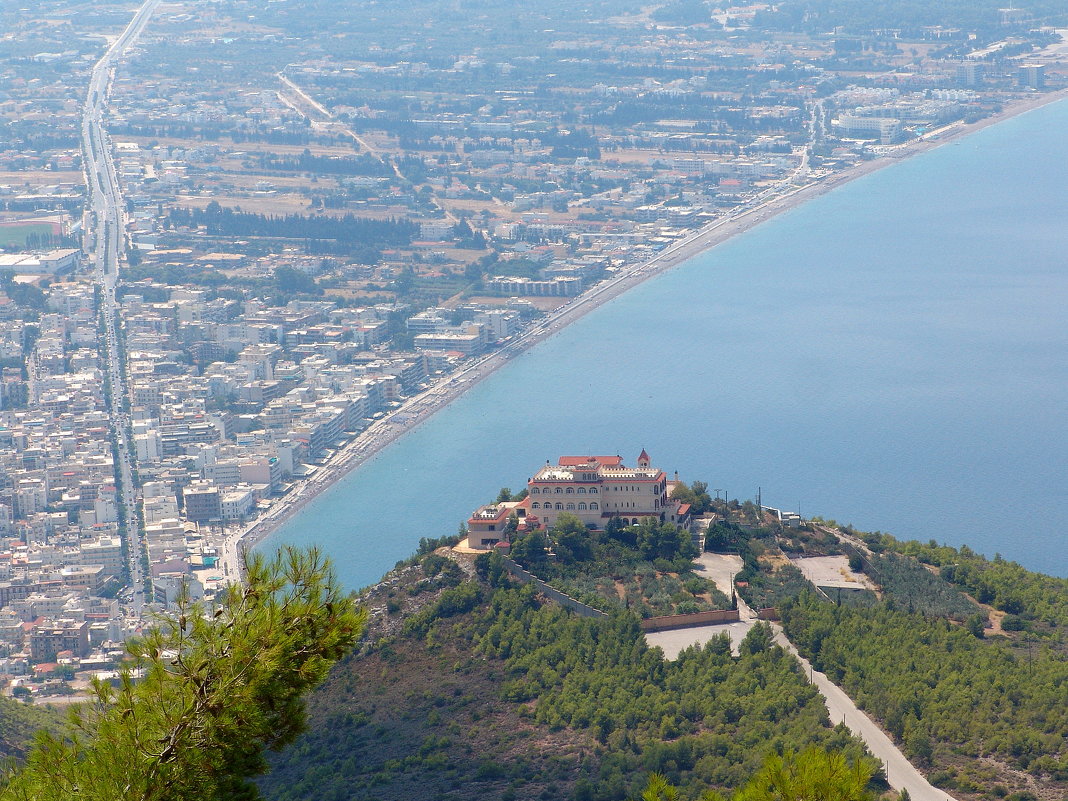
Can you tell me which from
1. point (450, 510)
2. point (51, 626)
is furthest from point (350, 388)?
point (51, 626)

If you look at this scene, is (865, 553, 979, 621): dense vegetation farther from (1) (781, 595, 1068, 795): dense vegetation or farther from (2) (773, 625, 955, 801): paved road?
(2) (773, 625, 955, 801): paved road

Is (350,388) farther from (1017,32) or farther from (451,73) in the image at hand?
(1017,32)

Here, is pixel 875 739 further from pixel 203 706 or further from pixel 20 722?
pixel 203 706

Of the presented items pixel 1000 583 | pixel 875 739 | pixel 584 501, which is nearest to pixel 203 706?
pixel 875 739

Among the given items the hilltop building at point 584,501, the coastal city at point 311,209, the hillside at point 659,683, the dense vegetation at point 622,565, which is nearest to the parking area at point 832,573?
the hillside at point 659,683

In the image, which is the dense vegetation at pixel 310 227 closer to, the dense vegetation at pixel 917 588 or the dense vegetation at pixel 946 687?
the dense vegetation at pixel 917 588

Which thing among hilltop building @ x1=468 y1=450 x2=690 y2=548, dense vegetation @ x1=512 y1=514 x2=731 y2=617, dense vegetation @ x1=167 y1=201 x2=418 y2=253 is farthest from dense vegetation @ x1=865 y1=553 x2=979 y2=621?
dense vegetation @ x1=167 y1=201 x2=418 y2=253

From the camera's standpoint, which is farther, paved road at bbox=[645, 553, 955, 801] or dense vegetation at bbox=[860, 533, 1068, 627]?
dense vegetation at bbox=[860, 533, 1068, 627]
